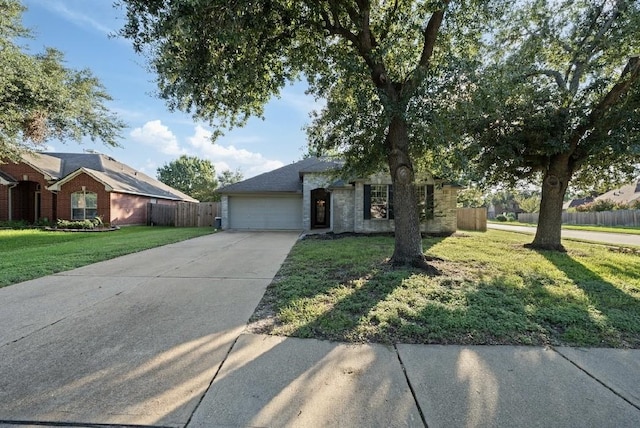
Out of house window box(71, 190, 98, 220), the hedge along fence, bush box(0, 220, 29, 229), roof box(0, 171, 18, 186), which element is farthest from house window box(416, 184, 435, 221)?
roof box(0, 171, 18, 186)

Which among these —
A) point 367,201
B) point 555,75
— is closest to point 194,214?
point 367,201

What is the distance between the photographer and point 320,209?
2020 centimetres

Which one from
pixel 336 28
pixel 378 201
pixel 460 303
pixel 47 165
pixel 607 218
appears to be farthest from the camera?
pixel 607 218

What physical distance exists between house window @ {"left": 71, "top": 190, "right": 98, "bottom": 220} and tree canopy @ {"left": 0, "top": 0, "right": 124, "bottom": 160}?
14.4 ft

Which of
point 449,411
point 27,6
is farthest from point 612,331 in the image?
point 27,6

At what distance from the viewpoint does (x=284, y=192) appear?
57.2 ft

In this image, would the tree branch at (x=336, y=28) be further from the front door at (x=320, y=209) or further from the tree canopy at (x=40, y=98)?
the front door at (x=320, y=209)

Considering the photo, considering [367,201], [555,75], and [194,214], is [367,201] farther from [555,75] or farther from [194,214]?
[194,214]

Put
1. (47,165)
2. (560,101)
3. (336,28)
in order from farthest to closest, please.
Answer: (47,165) < (560,101) < (336,28)

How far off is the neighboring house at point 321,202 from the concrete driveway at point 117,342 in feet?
18.4

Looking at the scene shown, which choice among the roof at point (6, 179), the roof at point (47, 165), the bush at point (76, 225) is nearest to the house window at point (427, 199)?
the bush at point (76, 225)

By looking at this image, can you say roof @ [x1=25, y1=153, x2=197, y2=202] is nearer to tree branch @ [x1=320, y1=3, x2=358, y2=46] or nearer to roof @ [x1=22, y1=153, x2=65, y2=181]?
roof @ [x1=22, y1=153, x2=65, y2=181]

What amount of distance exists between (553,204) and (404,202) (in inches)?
247

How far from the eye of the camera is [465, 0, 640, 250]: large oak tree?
7.65m
